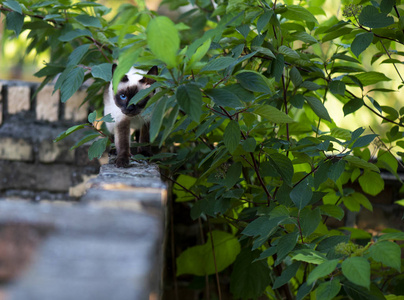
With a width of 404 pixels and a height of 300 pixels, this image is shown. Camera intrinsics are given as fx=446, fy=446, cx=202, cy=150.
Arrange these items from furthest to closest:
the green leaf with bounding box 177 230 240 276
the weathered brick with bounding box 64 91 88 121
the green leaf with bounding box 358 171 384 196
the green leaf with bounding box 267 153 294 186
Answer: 1. the weathered brick with bounding box 64 91 88 121
2. the green leaf with bounding box 177 230 240 276
3. the green leaf with bounding box 358 171 384 196
4. the green leaf with bounding box 267 153 294 186

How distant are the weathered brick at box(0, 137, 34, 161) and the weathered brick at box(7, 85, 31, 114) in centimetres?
24

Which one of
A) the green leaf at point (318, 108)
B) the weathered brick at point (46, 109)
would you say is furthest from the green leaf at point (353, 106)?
the weathered brick at point (46, 109)

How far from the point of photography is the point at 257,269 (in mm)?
1894

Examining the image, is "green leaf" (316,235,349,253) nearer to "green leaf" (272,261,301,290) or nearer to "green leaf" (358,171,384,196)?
"green leaf" (272,261,301,290)

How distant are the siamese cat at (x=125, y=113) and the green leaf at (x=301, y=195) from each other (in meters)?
0.65

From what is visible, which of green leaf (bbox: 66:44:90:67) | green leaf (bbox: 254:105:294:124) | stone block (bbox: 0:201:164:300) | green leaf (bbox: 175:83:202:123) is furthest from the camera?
green leaf (bbox: 66:44:90:67)

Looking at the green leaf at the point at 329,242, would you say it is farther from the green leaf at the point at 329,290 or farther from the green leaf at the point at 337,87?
the green leaf at the point at 337,87

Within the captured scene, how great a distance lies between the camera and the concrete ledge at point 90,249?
62 cm

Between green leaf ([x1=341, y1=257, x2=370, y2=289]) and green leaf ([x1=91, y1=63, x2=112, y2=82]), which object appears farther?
green leaf ([x1=91, y1=63, x2=112, y2=82])

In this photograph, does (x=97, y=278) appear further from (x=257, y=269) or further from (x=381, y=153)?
(x=381, y=153)

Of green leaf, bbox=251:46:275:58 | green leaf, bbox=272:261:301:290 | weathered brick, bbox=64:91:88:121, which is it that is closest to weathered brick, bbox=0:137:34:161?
weathered brick, bbox=64:91:88:121

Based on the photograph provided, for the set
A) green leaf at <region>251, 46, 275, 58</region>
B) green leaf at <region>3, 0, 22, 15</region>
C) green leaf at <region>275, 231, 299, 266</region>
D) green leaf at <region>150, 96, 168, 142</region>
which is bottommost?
green leaf at <region>275, 231, 299, 266</region>

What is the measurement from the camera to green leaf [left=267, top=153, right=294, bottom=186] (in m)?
1.48

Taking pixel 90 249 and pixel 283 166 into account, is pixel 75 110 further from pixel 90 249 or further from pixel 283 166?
pixel 90 249
